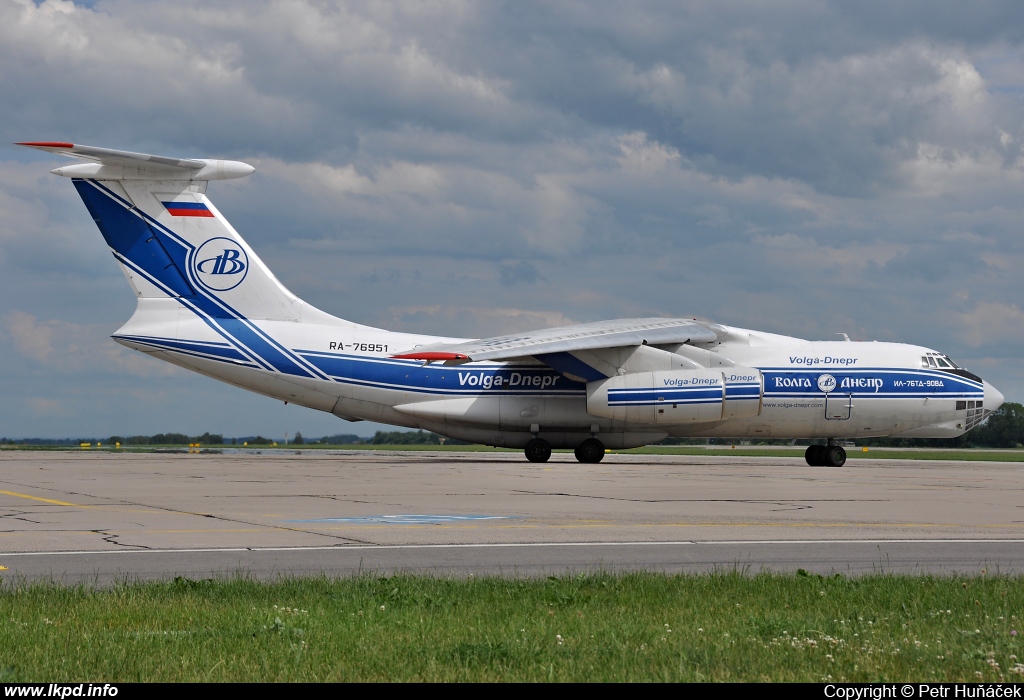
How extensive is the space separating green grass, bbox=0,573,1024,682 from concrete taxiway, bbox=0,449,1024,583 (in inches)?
57.7

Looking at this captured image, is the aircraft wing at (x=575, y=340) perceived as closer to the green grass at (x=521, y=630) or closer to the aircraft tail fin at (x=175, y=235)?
the aircraft tail fin at (x=175, y=235)

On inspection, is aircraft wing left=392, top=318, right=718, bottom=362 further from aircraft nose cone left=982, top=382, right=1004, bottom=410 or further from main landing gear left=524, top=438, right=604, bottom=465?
aircraft nose cone left=982, top=382, right=1004, bottom=410

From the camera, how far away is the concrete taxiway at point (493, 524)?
10.3 metres

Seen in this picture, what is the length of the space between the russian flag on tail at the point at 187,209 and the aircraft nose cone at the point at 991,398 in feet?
84.6

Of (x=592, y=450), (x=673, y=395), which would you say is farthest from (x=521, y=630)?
(x=592, y=450)

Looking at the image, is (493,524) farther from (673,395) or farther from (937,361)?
(937,361)

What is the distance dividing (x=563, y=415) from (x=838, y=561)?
74.4 feet

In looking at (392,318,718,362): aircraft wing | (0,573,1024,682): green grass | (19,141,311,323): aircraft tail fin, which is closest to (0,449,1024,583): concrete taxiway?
(0,573,1024,682): green grass

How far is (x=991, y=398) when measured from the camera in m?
34.2

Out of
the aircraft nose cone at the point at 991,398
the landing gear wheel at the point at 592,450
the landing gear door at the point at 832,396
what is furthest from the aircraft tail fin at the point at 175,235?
the aircraft nose cone at the point at 991,398

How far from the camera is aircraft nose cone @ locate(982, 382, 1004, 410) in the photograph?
34125 mm
